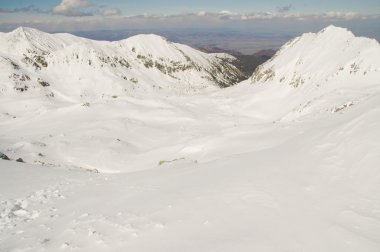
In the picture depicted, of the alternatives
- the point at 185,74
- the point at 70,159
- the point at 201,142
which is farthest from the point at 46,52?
the point at 201,142

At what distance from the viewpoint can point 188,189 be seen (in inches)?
573

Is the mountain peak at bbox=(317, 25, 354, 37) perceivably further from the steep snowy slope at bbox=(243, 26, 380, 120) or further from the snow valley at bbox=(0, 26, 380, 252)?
the snow valley at bbox=(0, 26, 380, 252)

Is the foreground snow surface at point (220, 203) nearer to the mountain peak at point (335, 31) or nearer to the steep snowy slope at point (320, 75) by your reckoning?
the steep snowy slope at point (320, 75)

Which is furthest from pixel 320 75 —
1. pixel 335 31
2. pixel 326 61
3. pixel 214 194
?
pixel 214 194

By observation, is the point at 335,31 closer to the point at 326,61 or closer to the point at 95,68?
the point at 326,61

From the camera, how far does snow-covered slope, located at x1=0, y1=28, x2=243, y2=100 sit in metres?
134

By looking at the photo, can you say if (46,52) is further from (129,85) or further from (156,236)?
(156,236)

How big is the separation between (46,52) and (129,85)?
5074 centimetres

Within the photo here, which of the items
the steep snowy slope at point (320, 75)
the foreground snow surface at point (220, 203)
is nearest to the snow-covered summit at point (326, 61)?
the steep snowy slope at point (320, 75)

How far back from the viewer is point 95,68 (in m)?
148

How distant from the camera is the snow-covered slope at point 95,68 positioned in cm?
13400

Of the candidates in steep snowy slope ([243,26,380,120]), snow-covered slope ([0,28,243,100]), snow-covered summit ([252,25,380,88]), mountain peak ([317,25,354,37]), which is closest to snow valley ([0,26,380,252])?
steep snowy slope ([243,26,380,120])

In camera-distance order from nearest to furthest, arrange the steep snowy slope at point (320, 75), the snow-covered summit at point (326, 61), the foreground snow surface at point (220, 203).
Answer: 1. the foreground snow surface at point (220, 203)
2. the steep snowy slope at point (320, 75)
3. the snow-covered summit at point (326, 61)

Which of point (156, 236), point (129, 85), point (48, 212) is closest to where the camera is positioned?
point (156, 236)
